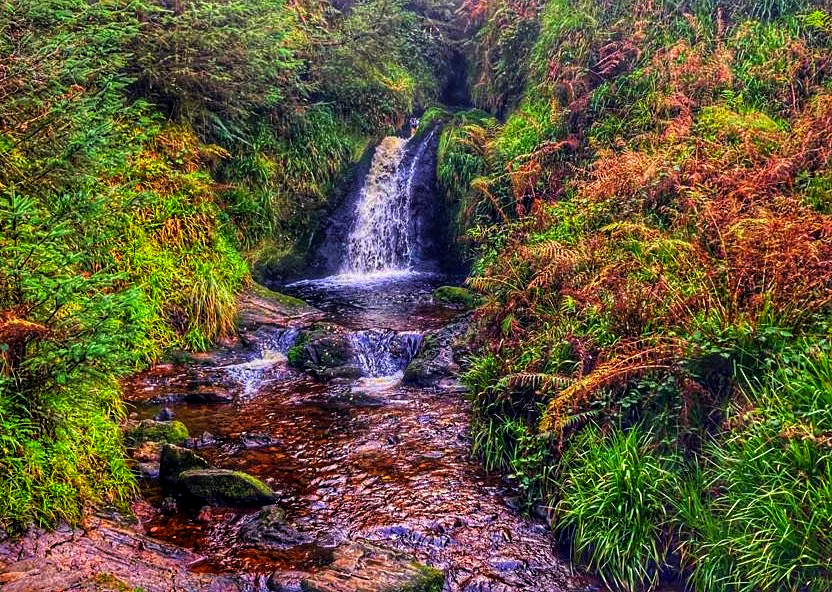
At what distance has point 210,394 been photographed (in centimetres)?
857

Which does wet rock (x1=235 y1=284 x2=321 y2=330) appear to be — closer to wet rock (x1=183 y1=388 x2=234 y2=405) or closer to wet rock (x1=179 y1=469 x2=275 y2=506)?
wet rock (x1=183 y1=388 x2=234 y2=405)

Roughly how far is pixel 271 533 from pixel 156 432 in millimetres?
2390

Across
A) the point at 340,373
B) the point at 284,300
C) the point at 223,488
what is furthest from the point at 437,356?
the point at 223,488

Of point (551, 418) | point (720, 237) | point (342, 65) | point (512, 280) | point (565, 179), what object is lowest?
point (551, 418)

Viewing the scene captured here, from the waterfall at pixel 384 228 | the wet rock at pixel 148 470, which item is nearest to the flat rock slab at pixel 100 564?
the wet rock at pixel 148 470

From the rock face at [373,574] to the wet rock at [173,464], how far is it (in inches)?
76.0

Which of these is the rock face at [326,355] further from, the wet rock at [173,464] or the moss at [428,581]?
the moss at [428,581]

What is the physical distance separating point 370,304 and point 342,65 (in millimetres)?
6355

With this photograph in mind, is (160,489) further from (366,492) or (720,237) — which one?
(720,237)

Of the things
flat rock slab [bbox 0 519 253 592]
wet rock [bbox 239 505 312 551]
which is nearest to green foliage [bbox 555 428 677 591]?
wet rock [bbox 239 505 312 551]

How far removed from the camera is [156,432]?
711 cm

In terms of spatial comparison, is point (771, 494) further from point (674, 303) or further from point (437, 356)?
point (437, 356)

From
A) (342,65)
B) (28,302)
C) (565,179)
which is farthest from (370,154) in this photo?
(28,302)

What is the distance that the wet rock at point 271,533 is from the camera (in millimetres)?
5324
